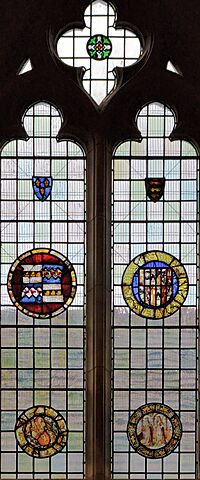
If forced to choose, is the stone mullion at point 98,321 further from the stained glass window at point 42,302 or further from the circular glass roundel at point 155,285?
the circular glass roundel at point 155,285

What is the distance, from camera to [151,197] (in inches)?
526

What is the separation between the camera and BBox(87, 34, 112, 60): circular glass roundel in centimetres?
1346

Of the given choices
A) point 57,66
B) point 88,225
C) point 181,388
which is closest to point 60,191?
point 88,225

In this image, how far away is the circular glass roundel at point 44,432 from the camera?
43.4 ft

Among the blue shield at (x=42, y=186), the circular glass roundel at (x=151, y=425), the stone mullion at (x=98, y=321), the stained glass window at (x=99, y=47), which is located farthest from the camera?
the stained glass window at (x=99, y=47)

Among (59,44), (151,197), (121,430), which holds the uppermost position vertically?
(59,44)

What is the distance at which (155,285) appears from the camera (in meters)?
13.4

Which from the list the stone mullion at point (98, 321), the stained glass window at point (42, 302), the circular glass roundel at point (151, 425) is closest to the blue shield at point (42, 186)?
the stained glass window at point (42, 302)

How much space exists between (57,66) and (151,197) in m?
1.93

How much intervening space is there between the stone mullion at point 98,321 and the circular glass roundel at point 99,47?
3.42 feet

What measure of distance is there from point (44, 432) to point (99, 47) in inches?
185

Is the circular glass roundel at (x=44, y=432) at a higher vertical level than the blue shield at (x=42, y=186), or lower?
lower

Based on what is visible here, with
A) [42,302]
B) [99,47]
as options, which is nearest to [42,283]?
[42,302]

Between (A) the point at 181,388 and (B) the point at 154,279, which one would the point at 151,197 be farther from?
(A) the point at 181,388
